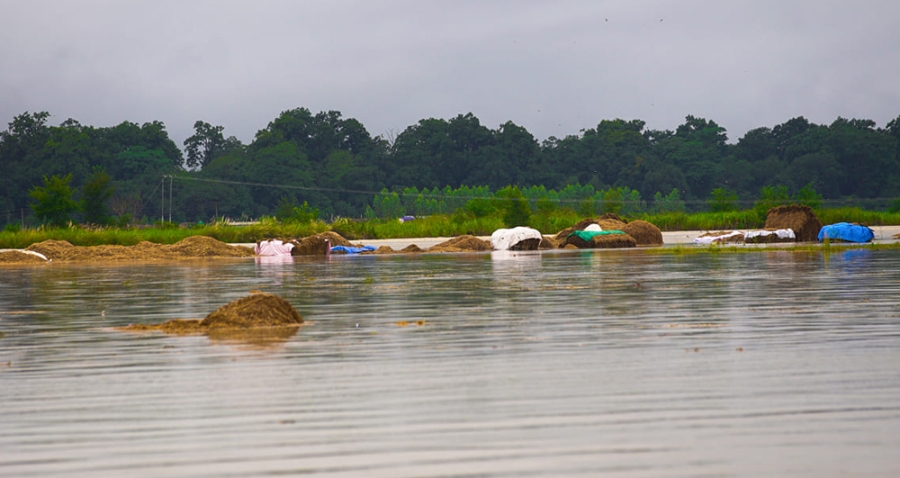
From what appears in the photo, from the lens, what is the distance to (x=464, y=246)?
45.9 m

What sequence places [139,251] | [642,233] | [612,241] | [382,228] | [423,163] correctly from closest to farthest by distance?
[139,251]
[612,241]
[642,233]
[382,228]
[423,163]

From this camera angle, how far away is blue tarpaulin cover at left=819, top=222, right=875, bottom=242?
138 feet

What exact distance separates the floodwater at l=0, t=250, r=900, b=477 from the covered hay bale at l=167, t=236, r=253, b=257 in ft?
98.1

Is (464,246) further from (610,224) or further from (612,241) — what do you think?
(610,224)

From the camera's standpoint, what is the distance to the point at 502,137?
122250mm

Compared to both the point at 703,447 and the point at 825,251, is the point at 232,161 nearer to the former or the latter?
the point at 825,251

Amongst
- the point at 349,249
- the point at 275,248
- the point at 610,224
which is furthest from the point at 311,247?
the point at 610,224

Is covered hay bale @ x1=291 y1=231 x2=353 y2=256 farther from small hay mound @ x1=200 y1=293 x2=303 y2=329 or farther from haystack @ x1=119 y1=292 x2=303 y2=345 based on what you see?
small hay mound @ x1=200 y1=293 x2=303 y2=329

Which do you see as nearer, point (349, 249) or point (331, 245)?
point (349, 249)

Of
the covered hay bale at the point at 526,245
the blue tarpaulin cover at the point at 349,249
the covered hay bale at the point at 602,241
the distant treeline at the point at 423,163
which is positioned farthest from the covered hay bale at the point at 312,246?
the distant treeline at the point at 423,163

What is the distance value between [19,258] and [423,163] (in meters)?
79.3

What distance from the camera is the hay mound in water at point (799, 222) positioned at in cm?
4500

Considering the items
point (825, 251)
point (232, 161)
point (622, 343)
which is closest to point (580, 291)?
point (622, 343)

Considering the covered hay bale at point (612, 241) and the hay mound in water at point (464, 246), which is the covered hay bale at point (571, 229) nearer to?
the covered hay bale at point (612, 241)
